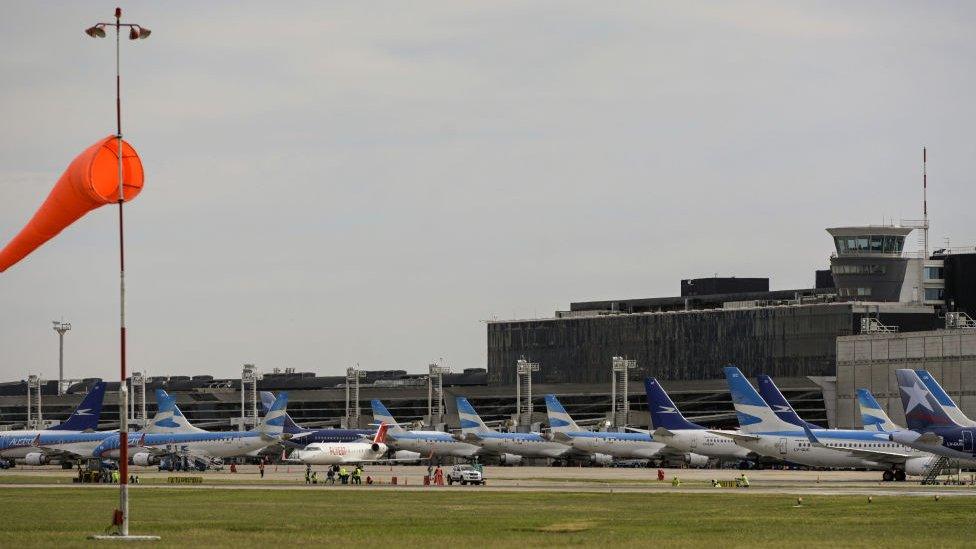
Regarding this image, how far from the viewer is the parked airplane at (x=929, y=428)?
101 m

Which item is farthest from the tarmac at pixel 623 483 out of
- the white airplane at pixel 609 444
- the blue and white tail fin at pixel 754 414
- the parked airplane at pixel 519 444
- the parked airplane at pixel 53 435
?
the parked airplane at pixel 519 444

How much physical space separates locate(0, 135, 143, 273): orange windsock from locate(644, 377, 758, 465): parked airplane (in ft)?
337

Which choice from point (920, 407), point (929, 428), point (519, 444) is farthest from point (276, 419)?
point (929, 428)

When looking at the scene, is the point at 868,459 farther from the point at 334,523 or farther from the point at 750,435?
the point at 334,523

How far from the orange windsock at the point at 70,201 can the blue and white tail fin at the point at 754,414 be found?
87627 millimetres

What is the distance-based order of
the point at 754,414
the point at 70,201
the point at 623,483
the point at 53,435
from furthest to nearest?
1. the point at 53,435
2. the point at 754,414
3. the point at 623,483
4. the point at 70,201

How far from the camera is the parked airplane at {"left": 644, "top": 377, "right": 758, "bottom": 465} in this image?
136625 mm

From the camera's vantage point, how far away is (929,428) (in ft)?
337

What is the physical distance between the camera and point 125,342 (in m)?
45.8

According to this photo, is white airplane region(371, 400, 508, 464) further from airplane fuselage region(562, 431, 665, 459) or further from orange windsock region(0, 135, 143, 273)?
orange windsock region(0, 135, 143, 273)

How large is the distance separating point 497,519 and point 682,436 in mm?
73543

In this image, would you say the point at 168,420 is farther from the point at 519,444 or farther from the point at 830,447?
the point at 830,447

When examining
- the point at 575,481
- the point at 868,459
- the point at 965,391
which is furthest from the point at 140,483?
the point at 965,391

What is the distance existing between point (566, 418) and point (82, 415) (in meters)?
53.3
